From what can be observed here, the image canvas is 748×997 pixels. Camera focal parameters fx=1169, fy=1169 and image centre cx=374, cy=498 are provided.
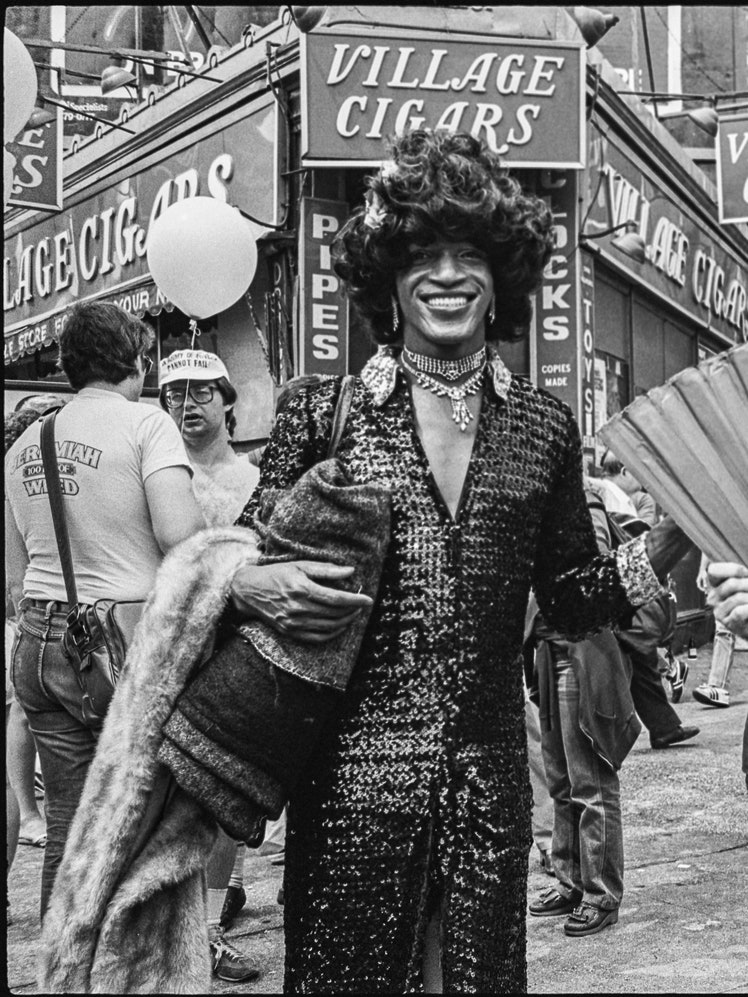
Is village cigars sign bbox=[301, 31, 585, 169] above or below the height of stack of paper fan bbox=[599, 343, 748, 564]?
above

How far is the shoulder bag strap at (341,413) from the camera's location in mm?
2293

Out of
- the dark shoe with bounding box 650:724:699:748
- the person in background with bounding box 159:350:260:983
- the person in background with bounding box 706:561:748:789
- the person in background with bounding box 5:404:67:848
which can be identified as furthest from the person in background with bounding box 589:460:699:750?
the person in background with bounding box 5:404:67:848

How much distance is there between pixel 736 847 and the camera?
5.41m

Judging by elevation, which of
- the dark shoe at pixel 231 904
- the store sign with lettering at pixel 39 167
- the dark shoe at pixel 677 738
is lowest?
the dark shoe at pixel 231 904

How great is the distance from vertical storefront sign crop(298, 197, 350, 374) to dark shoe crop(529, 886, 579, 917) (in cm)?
638

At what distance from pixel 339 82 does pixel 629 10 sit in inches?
320

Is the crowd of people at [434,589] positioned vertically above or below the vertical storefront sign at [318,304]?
below

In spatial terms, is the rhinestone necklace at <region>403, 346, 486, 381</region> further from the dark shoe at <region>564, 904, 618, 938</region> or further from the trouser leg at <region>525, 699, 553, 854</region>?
the trouser leg at <region>525, 699, 553, 854</region>

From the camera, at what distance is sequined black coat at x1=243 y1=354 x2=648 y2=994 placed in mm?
2156

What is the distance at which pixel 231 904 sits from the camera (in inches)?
175

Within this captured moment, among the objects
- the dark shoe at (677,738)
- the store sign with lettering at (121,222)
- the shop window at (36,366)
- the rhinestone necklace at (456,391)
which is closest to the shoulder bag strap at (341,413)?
the rhinestone necklace at (456,391)

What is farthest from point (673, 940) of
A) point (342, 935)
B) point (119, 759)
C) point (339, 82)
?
point (339, 82)

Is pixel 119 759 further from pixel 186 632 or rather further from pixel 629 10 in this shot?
pixel 629 10

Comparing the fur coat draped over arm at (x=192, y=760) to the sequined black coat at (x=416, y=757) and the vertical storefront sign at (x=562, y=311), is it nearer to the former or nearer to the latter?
the sequined black coat at (x=416, y=757)
